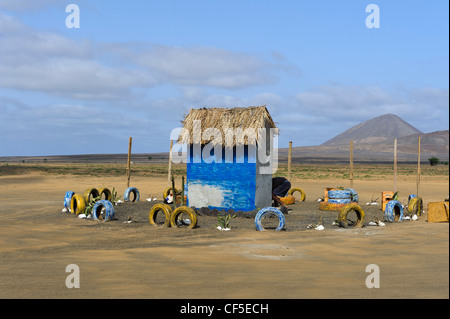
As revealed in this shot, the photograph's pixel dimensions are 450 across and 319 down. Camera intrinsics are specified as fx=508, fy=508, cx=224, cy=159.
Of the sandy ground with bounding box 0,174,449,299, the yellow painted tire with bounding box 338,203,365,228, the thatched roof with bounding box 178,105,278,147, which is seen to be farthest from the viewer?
the thatched roof with bounding box 178,105,278,147

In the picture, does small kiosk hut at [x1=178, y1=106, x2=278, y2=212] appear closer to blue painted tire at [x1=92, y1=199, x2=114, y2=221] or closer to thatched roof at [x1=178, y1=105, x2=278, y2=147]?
thatched roof at [x1=178, y1=105, x2=278, y2=147]

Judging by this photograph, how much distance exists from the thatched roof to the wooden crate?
6.03 meters

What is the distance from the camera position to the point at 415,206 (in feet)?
59.4

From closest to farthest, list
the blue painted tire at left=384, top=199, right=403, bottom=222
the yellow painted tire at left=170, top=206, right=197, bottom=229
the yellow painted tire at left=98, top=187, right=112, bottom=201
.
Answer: the yellow painted tire at left=170, top=206, right=197, bottom=229 → the blue painted tire at left=384, top=199, right=403, bottom=222 → the yellow painted tire at left=98, top=187, right=112, bottom=201

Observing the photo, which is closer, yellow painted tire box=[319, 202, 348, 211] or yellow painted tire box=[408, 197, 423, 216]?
yellow painted tire box=[408, 197, 423, 216]

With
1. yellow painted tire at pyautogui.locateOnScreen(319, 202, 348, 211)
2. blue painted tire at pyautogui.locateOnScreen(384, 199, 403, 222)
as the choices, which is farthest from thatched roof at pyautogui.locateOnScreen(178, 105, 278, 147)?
blue painted tire at pyautogui.locateOnScreen(384, 199, 403, 222)

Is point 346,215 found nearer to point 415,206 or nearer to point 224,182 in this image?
point 415,206

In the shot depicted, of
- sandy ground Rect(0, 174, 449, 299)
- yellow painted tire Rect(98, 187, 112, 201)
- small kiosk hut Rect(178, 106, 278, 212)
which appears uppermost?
small kiosk hut Rect(178, 106, 278, 212)

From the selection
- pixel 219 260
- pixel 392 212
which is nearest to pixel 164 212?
pixel 219 260

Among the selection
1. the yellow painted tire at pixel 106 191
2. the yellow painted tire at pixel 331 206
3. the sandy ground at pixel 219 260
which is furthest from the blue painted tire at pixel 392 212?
the yellow painted tire at pixel 106 191

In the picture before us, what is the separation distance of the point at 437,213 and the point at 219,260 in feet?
27.6

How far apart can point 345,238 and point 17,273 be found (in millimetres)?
7598

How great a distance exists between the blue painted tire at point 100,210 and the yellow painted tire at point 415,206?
403 inches

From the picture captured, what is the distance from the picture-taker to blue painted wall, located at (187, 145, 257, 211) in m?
17.8
